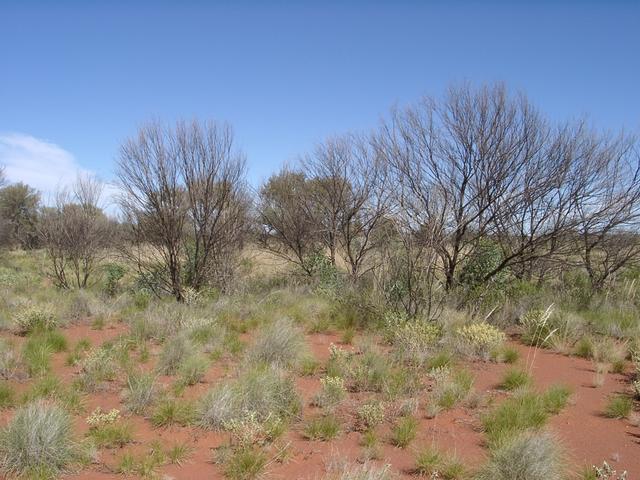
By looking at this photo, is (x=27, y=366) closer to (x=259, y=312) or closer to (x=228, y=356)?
(x=228, y=356)

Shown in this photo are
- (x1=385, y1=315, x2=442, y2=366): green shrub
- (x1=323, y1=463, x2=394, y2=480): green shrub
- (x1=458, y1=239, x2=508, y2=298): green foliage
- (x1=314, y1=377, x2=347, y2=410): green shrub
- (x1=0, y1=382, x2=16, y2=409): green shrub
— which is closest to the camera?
(x1=323, y1=463, x2=394, y2=480): green shrub

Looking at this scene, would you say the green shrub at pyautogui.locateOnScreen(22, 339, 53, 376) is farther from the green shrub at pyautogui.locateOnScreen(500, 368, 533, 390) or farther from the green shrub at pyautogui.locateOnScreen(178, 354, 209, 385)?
the green shrub at pyautogui.locateOnScreen(500, 368, 533, 390)

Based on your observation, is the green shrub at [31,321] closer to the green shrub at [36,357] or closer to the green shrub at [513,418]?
the green shrub at [36,357]

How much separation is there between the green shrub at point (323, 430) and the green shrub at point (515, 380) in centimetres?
236

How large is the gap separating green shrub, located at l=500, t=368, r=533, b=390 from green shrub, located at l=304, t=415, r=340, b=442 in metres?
2.36

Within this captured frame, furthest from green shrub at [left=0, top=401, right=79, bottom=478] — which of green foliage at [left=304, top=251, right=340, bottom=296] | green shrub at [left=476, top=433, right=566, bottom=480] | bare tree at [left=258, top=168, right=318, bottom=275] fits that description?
bare tree at [left=258, top=168, right=318, bottom=275]

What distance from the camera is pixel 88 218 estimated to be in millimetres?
14094

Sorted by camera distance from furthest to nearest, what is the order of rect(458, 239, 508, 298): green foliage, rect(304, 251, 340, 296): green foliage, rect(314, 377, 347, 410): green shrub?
rect(304, 251, 340, 296): green foliage < rect(458, 239, 508, 298): green foliage < rect(314, 377, 347, 410): green shrub

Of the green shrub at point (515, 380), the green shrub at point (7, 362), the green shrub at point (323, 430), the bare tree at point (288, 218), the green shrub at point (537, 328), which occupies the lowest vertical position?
the green shrub at point (323, 430)

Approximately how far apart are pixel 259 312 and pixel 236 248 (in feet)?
11.1

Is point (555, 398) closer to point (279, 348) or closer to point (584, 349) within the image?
point (584, 349)

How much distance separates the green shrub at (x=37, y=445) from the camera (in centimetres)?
379

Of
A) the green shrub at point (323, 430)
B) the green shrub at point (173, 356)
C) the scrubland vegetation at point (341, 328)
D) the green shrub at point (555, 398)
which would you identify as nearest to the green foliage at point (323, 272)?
the scrubland vegetation at point (341, 328)

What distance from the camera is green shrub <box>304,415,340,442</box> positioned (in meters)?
4.59
